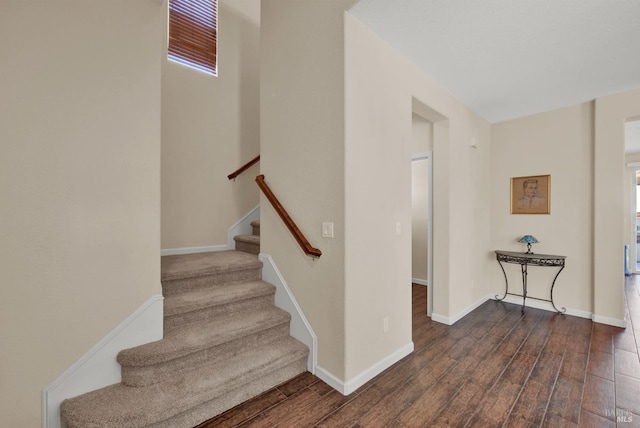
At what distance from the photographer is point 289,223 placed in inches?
94.9

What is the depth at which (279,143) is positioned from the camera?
8.69ft

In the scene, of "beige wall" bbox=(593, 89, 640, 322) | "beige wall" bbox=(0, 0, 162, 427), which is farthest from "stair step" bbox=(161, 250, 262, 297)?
"beige wall" bbox=(593, 89, 640, 322)

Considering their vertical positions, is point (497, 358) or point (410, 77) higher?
point (410, 77)

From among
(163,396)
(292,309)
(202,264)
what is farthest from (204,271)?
(163,396)

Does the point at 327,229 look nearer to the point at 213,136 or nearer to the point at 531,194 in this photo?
the point at 213,136

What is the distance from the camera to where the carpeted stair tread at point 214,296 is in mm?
2154

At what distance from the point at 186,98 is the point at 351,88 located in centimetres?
232

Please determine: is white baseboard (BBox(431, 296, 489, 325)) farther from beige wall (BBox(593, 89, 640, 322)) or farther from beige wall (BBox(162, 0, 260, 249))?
beige wall (BBox(162, 0, 260, 249))

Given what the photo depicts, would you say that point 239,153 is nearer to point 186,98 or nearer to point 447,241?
point 186,98

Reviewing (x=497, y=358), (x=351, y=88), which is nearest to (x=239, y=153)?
(x=351, y=88)

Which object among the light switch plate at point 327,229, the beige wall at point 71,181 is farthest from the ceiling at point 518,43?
the beige wall at point 71,181

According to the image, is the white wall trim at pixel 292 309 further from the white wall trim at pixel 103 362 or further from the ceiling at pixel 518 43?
the ceiling at pixel 518 43

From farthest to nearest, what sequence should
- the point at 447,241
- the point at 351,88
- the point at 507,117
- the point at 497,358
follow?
the point at 507,117, the point at 447,241, the point at 497,358, the point at 351,88

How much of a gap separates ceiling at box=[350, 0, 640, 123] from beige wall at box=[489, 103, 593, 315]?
0.54 meters
